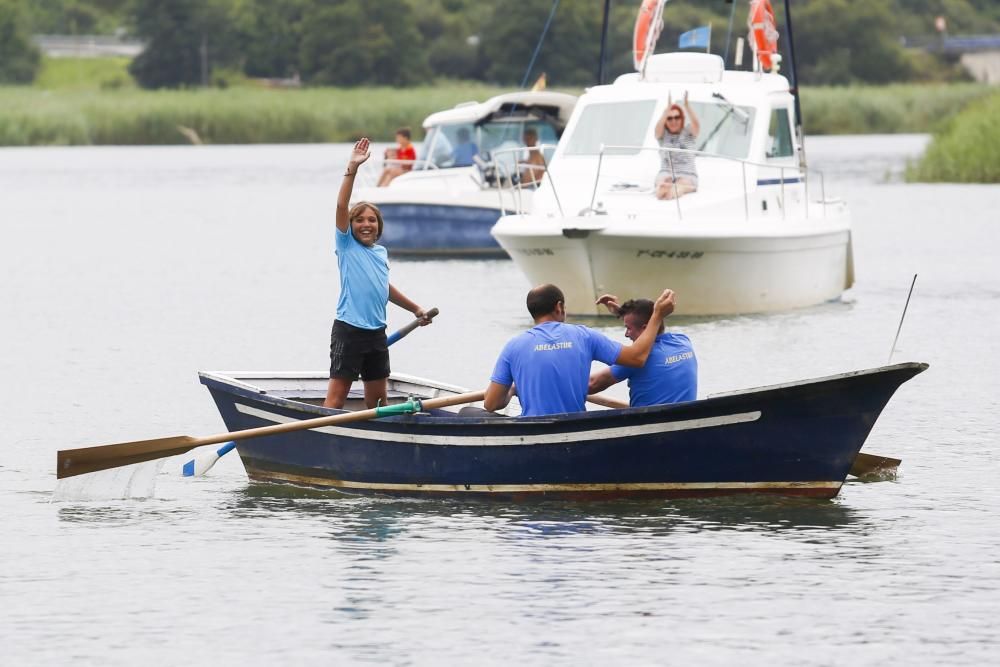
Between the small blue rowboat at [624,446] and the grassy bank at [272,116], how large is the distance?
5137 cm

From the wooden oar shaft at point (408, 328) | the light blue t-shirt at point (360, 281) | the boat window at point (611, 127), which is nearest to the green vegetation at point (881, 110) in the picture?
the boat window at point (611, 127)

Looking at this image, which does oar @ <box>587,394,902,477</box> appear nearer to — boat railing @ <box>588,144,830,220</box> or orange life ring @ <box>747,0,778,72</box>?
boat railing @ <box>588,144,830,220</box>

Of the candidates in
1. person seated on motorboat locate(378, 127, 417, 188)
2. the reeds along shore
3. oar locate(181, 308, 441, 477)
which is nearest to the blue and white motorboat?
oar locate(181, 308, 441, 477)

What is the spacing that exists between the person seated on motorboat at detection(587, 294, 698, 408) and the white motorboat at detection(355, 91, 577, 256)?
1801 centimetres

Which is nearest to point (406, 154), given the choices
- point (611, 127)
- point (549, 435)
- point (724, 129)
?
point (611, 127)

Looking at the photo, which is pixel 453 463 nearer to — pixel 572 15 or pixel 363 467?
pixel 363 467

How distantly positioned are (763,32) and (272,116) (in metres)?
46.8

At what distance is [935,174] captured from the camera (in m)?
43.9

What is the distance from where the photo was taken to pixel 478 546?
11336 millimetres

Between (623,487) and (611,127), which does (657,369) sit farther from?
(611,127)

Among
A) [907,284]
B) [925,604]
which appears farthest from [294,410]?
[907,284]

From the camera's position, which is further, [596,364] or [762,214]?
[762,214]

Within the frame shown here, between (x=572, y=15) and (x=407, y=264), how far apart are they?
242 feet

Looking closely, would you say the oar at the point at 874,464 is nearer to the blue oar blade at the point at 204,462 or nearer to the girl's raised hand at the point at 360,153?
the girl's raised hand at the point at 360,153
